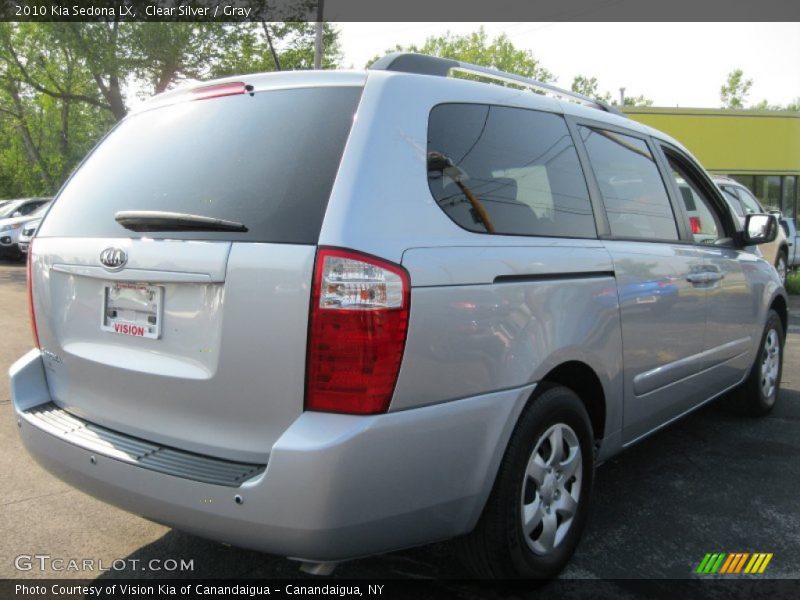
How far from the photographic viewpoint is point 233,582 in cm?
269

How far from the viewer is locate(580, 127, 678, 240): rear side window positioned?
3215 millimetres

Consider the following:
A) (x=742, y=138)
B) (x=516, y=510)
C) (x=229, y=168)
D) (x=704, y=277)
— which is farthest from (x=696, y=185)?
(x=742, y=138)

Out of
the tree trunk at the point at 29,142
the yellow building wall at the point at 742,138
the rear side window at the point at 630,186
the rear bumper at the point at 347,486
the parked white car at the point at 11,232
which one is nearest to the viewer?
the rear bumper at the point at 347,486

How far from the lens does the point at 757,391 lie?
486 cm

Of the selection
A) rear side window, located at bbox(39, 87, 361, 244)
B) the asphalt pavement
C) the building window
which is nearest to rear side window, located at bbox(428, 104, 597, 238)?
rear side window, located at bbox(39, 87, 361, 244)

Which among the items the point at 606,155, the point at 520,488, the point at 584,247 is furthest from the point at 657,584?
the point at 606,155

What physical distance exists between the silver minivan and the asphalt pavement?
39 cm

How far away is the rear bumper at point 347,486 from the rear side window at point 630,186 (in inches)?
49.3

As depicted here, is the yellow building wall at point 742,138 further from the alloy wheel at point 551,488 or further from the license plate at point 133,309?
the license plate at point 133,309

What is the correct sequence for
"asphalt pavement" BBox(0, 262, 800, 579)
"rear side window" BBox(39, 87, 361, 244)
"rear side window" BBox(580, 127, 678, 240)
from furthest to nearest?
"rear side window" BBox(580, 127, 678, 240) < "asphalt pavement" BBox(0, 262, 800, 579) < "rear side window" BBox(39, 87, 361, 244)

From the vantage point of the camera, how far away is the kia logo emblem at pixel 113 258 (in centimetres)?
236

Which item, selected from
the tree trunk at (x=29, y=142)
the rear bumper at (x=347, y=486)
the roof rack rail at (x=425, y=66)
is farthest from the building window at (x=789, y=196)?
the tree trunk at (x=29, y=142)

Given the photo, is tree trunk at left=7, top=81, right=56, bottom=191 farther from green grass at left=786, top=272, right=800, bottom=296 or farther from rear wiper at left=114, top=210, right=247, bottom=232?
rear wiper at left=114, top=210, right=247, bottom=232

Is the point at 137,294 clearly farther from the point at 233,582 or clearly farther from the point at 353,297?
the point at 233,582
